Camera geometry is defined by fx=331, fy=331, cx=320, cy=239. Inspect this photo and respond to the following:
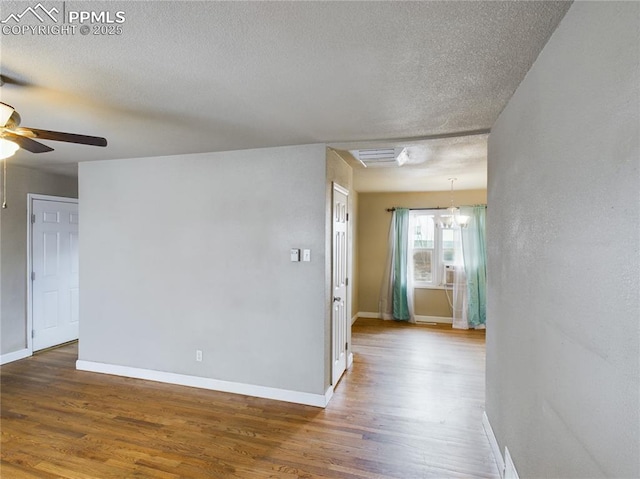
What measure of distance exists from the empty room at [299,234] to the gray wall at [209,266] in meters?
0.03

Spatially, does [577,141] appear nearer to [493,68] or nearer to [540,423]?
[493,68]

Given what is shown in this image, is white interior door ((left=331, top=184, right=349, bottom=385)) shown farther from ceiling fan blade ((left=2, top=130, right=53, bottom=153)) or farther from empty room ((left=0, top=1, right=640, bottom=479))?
ceiling fan blade ((left=2, top=130, right=53, bottom=153))

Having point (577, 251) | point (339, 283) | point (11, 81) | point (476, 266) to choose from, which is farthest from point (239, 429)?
point (476, 266)

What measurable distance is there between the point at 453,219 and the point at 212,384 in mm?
4592

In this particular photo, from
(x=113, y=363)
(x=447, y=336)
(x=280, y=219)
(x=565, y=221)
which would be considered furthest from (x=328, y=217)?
(x=447, y=336)

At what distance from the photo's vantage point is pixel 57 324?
190 inches

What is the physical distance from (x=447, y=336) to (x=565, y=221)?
15.0 ft

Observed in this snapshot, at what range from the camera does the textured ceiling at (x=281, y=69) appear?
1.32m

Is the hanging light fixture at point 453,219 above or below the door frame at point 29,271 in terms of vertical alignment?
above

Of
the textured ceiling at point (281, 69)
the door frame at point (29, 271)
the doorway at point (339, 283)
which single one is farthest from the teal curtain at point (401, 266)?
the door frame at point (29, 271)
